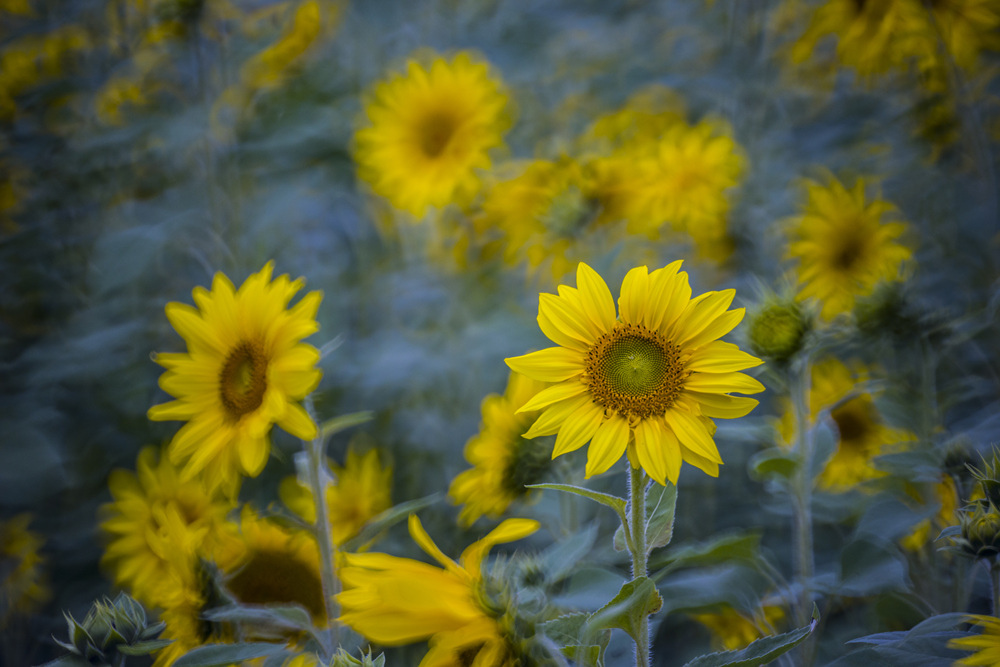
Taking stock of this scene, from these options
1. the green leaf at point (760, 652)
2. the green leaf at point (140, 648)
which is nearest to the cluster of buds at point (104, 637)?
the green leaf at point (140, 648)

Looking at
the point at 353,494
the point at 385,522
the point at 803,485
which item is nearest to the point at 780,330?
the point at 803,485

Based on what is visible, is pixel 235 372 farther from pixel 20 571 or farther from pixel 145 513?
pixel 20 571

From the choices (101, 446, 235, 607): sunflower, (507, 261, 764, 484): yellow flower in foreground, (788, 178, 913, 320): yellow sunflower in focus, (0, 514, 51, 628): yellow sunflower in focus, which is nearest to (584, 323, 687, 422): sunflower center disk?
(507, 261, 764, 484): yellow flower in foreground

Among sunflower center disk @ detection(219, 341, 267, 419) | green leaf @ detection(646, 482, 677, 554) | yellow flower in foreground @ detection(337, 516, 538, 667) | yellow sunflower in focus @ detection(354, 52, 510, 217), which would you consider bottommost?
yellow flower in foreground @ detection(337, 516, 538, 667)

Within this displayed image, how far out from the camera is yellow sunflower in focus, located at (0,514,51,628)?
1.25m

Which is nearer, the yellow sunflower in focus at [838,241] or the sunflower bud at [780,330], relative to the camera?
the sunflower bud at [780,330]

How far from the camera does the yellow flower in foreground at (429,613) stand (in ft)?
1.78

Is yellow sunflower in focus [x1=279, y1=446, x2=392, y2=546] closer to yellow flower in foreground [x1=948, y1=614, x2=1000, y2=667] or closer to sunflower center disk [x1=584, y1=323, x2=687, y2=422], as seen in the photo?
sunflower center disk [x1=584, y1=323, x2=687, y2=422]

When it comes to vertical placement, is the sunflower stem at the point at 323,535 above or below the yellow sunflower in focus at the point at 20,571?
above

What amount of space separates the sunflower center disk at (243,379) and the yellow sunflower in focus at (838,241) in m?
1.00

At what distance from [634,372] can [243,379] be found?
451 mm

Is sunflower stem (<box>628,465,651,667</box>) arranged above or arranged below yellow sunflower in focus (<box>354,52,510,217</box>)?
A: below

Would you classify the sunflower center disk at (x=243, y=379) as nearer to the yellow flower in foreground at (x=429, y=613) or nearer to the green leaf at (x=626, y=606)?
the yellow flower in foreground at (x=429, y=613)

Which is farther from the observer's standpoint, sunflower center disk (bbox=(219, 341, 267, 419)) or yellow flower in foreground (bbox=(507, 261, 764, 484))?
sunflower center disk (bbox=(219, 341, 267, 419))
